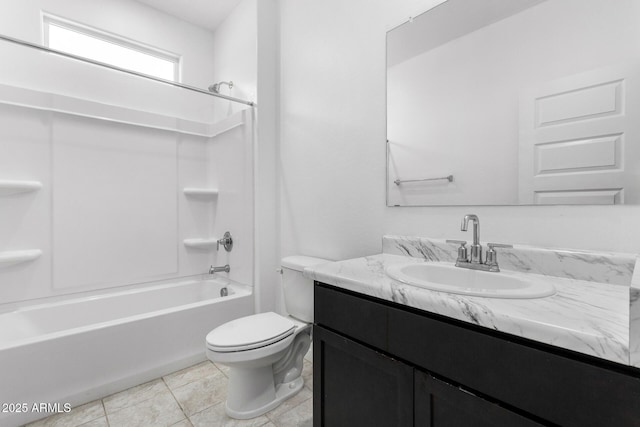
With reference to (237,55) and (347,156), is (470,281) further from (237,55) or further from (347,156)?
(237,55)

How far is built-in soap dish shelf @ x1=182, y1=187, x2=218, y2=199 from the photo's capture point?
2654mm

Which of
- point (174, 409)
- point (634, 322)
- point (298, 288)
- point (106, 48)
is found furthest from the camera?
point (106, 48)

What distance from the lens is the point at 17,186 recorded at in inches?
74.8

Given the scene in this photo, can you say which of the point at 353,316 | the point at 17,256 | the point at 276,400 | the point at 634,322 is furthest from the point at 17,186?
the point at 634,322

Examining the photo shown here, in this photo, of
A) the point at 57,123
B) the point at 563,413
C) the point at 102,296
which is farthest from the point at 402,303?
the point at 57,123

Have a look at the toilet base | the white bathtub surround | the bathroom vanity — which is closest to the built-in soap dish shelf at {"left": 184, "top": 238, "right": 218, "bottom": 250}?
the toilet base

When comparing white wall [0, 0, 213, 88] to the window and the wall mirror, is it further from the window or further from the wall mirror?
the wall mirror

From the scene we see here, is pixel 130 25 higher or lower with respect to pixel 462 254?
higher

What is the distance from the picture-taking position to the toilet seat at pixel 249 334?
55.2 inches

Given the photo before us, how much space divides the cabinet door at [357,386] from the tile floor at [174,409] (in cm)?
46

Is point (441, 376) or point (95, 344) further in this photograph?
point (95, 344)

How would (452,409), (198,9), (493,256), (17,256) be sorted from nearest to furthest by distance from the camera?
(452,409)
(493,256)
(17,256)
(198,9)

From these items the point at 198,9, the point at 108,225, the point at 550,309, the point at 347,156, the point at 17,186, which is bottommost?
the point at 550,309

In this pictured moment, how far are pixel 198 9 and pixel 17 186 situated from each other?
1956 millimetres
